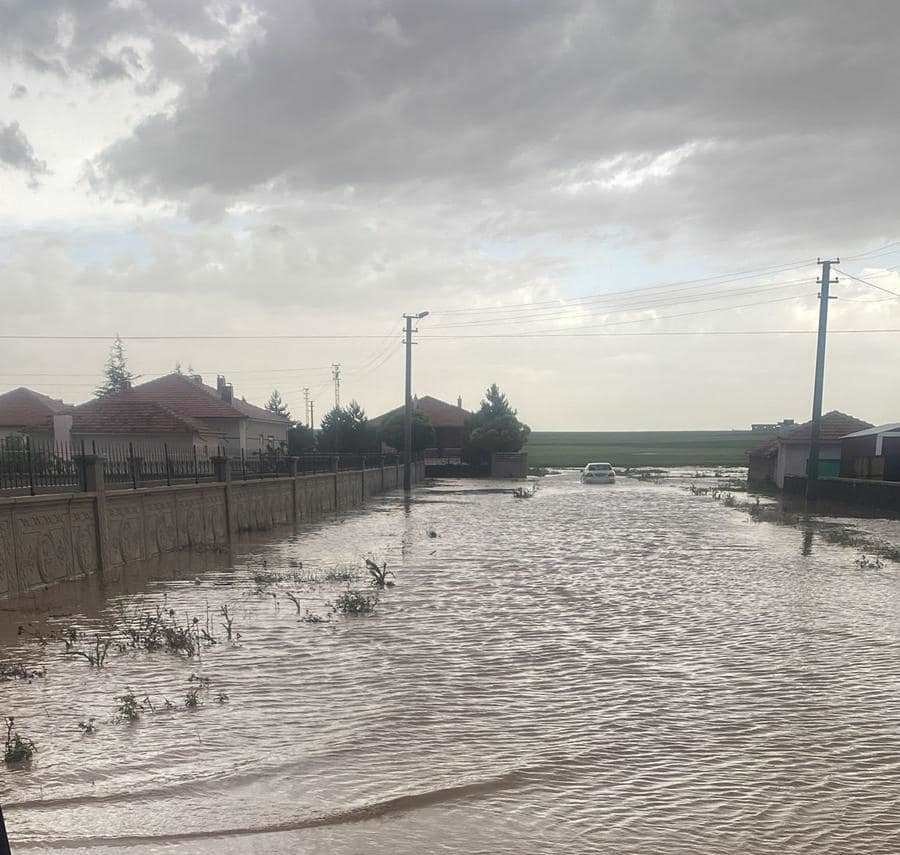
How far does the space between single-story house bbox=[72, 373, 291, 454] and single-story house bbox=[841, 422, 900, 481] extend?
25950mm

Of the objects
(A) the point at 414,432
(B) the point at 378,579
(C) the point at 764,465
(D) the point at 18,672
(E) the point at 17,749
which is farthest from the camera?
(A) the point at 414,432

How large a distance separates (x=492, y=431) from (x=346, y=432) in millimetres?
14074

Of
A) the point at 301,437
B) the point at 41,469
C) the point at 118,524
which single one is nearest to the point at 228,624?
the point at 41,469

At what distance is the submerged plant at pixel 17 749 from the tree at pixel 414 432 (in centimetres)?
5917

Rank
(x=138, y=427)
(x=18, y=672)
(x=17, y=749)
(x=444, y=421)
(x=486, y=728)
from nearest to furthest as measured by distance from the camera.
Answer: (x=17, y=749), (x=486, y=728), (x=18, y=672), (x=138, y=427), (x=444, y=421)

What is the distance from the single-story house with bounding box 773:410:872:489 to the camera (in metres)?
41.6

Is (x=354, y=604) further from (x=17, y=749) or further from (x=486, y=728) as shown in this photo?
(x=17, y=749)

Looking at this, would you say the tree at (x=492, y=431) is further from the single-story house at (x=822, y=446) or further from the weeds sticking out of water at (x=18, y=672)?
the weeds sticking out of water at (x=18, y=672)

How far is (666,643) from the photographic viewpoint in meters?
9.22

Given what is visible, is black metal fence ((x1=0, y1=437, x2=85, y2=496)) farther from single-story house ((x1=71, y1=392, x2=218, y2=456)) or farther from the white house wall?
the white house wall

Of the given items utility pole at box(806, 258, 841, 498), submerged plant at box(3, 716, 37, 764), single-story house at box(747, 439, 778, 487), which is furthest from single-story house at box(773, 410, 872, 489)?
submerged plant at box(3, 716, 37, 764)

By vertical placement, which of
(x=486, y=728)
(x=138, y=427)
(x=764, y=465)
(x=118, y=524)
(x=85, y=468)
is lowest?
(x=486, y=728)

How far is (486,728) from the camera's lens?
634 cm

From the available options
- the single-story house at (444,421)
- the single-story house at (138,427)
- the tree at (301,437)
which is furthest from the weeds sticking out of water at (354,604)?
the single-story house at (444,421)
